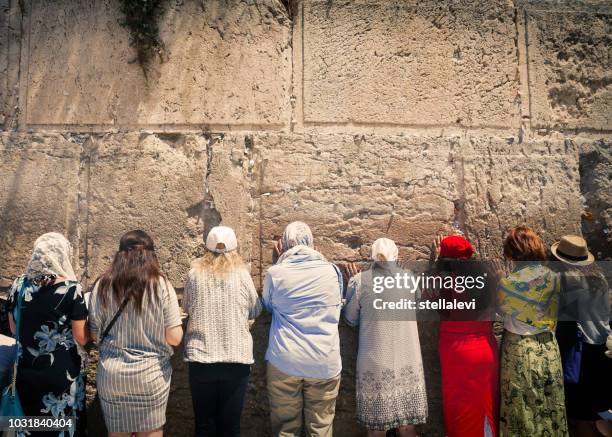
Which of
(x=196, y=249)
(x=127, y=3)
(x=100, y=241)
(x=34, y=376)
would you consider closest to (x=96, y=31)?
(x=127, y=3)

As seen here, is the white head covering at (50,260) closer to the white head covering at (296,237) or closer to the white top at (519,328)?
the white head covering at (296,237)

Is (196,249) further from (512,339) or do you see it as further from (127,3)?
(512,339)

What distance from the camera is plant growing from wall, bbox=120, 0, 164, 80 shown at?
3531mm

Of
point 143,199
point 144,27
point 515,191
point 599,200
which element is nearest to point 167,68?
point 144,27

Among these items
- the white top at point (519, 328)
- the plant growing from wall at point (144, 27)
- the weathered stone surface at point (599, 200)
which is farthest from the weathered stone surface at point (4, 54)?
the weathered stone surface at point (599, 200)

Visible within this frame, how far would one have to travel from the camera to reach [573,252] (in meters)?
3.19

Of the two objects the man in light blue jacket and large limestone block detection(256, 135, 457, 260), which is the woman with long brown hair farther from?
large limestone block detection(256, 135, 457, 260)

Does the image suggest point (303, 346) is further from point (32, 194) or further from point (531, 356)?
point (32, 194)

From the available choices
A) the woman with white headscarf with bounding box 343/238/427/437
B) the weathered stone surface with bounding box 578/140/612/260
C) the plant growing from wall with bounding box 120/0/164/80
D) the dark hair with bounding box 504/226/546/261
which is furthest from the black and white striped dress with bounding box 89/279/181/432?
the weathered stone surface with bounding box 578/140/612/260

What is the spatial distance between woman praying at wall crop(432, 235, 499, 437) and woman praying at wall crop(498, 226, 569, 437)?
0.10 metres

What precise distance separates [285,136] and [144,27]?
1.32m

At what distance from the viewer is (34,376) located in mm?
2533

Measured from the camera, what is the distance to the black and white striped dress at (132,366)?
255 centimetres

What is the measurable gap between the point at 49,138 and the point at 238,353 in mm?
2159
